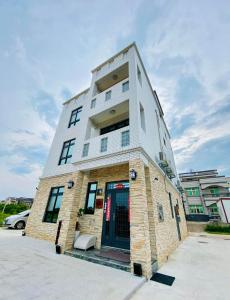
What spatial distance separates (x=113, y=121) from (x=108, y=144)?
2459 millimetres

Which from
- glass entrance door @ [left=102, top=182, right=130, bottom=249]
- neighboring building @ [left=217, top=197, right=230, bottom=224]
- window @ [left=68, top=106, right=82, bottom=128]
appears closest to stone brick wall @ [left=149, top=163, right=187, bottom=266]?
glass entrance door @ [left=102, top=182, right=130, bottom=249]

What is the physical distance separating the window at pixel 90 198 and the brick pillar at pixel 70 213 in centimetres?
83

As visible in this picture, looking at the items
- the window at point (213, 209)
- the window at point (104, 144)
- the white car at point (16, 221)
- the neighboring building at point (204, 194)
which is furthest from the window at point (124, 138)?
the window at point (213, 209)

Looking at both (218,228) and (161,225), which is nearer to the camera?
(161,225)

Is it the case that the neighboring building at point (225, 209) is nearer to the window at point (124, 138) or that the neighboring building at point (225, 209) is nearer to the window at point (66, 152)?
the window at point (124, 138)

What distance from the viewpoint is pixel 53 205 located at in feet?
23.6

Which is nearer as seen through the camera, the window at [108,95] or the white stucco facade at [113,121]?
the white stucco facade at [113,121]

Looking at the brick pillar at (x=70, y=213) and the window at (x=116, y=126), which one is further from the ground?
the window at (x=116, y=126)

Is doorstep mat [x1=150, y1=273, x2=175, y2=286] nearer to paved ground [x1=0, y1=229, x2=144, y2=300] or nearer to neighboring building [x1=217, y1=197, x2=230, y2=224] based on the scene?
paved ground [x1=0, y1=229, x2=144, y2=300]

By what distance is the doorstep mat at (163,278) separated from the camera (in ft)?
9.82

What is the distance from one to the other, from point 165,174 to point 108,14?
348 inches

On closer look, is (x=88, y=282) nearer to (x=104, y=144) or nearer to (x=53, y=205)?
(x=104, y=144)

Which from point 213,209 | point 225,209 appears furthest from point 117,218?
point 213,209

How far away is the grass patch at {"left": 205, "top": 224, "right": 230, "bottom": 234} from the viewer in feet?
43.4
